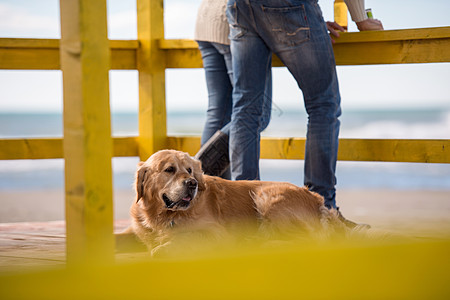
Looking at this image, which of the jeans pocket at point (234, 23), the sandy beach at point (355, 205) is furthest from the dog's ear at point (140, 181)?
the sandy beach at point (355, 205)

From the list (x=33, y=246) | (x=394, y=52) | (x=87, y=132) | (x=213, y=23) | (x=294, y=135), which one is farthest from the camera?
(x=294, y=135)

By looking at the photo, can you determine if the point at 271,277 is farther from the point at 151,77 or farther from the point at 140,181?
the point at 151,77

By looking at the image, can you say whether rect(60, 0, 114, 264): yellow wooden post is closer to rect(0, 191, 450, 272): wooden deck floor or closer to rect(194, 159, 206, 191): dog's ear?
rect(0, 191, 450, 272): wooden deck floor

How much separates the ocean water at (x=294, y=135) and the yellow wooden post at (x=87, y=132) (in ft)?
29.1

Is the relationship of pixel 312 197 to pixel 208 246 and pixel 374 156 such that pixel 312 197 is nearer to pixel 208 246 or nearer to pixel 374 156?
pixel 208 246

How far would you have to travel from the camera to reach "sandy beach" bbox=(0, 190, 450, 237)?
7500mm

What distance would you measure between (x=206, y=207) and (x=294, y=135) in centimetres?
1460

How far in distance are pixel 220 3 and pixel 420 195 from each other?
7369 millimetres

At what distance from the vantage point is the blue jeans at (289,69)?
2.76 m

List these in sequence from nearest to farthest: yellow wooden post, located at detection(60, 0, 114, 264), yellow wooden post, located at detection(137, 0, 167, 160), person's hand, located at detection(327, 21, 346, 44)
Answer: yellow wooden post, located at detection(60, 0, 114, 264)
person's hand, located at detection(327, 21, 346, 44)
yellow wooden post, located at detection(137, 0, 167, 160)

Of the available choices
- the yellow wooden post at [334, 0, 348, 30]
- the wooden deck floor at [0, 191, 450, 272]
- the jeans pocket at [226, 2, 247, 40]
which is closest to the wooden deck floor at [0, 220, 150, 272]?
the wooden deck floor at [0, 191, 450, 272]

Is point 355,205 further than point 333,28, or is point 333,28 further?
point 355,205

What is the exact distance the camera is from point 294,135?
16.9 meters

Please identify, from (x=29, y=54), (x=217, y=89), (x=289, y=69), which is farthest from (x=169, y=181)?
(x=29, y=54)
